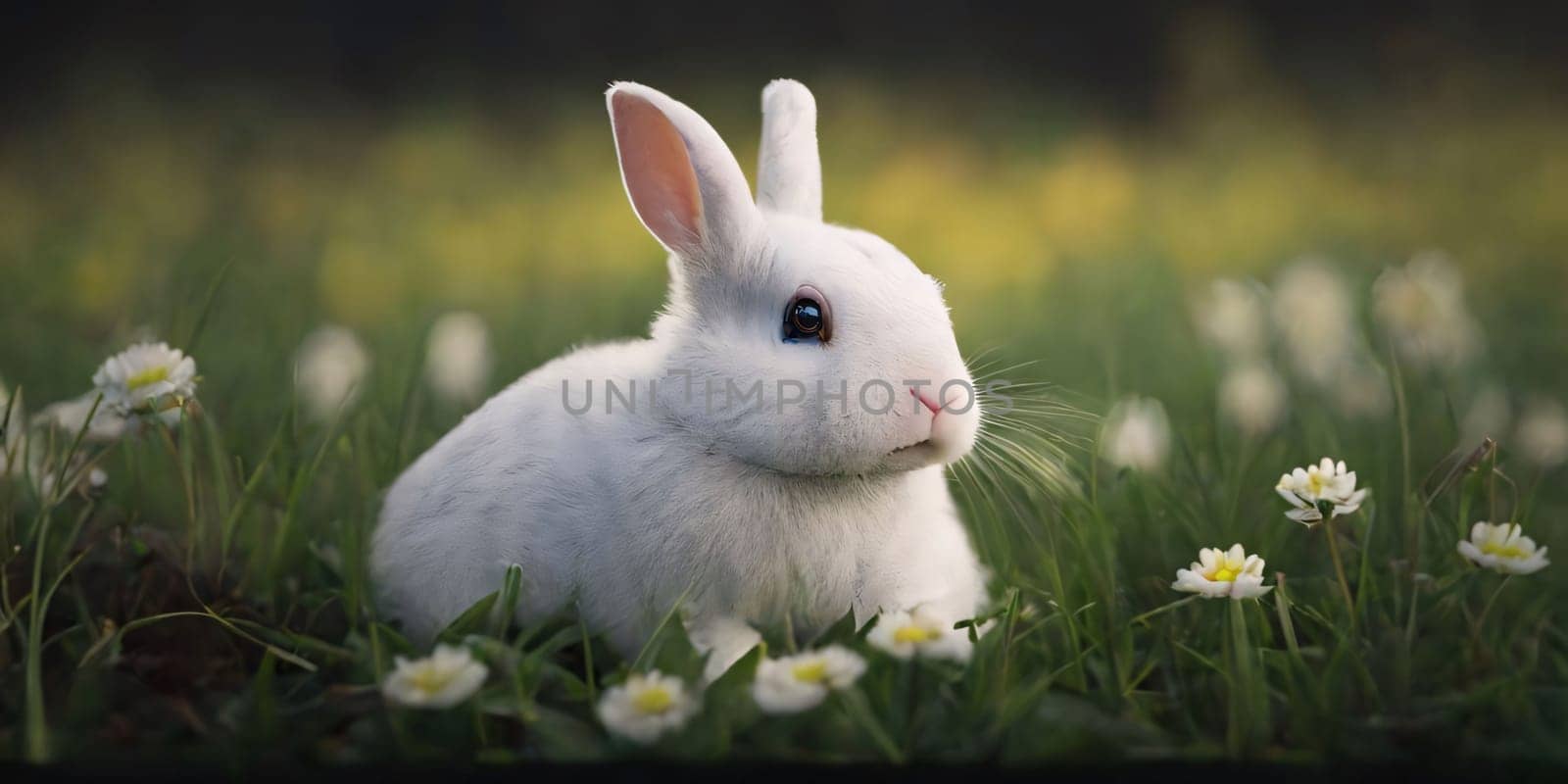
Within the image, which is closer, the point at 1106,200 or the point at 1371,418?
the point at 1371,418

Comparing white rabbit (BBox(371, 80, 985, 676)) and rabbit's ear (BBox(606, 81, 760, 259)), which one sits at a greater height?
rabbit's ear (BBox(606, 81, 760, 259))

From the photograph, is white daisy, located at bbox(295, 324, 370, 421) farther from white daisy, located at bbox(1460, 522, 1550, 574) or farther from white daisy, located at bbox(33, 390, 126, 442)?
white daisy, located at bbox(1460, 522, 1550, 574)

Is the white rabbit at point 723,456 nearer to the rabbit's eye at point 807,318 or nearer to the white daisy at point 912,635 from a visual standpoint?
the rabbit's eye at point 807,318

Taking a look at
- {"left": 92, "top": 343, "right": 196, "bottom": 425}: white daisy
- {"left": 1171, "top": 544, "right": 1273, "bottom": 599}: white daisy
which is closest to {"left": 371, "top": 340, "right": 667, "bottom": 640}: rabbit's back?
{"left": 92, "top": 343, "right": 196, "bottom": 425}: white daisy

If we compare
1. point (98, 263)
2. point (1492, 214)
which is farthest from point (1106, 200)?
point (98, 263)

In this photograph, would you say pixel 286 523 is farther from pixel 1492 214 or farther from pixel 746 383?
pixel 1492 214

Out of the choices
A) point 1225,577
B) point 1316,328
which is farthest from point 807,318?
point 1316,328
